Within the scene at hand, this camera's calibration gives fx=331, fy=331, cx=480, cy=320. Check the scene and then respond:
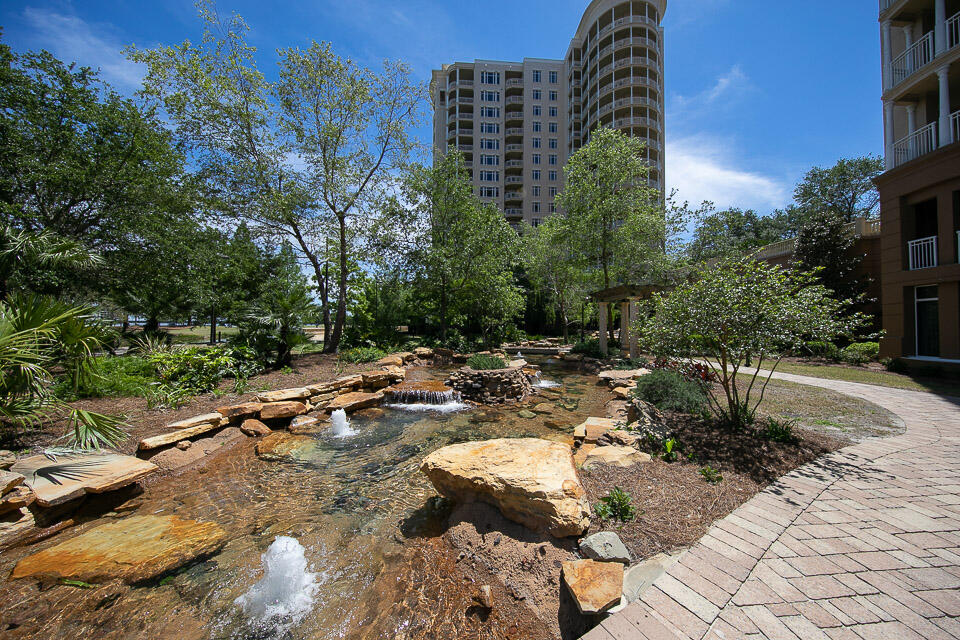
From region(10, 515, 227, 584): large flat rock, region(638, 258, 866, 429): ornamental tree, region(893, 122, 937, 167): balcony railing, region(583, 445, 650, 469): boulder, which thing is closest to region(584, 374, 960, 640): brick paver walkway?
region(583, 445, 650, 469): boulder

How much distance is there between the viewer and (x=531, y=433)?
6070 millimetres

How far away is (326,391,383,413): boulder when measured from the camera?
24.2 feet

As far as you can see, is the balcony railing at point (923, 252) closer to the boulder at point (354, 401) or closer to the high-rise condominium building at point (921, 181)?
the high-rise condominium building at point (921, 181)

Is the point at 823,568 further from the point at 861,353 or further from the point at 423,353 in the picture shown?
the point at 861,353

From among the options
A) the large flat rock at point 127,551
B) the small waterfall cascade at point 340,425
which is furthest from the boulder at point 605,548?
the small waterfall cascade at point 340,425

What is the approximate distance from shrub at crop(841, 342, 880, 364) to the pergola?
655cm

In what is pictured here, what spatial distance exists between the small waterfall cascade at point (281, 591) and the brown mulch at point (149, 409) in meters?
3.41

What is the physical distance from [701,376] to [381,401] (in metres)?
6.94

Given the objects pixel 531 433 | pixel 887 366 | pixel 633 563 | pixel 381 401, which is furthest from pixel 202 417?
pixel 887 366

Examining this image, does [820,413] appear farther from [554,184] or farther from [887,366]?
[554,184]

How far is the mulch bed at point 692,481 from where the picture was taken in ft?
8.52

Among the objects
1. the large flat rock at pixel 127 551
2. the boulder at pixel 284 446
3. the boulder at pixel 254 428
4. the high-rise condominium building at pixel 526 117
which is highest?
the high-rise condominium building at pixel 526 117

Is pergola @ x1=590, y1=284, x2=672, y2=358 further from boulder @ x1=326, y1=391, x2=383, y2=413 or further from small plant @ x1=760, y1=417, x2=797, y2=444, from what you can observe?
boulder @ x1=326, y1=391, x2=383, y2=413

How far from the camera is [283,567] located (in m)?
2.90
